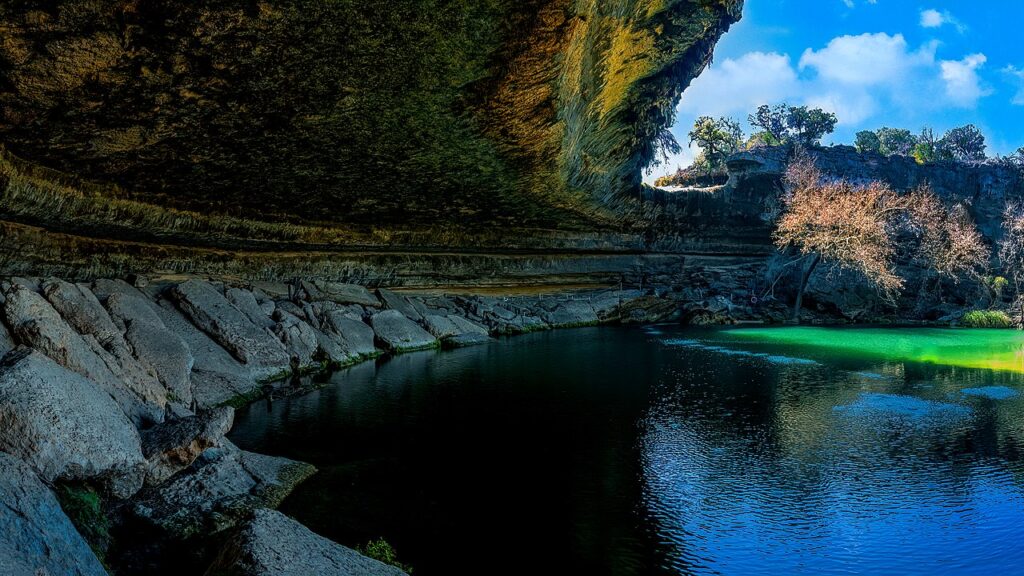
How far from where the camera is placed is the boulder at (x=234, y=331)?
55.5 feet

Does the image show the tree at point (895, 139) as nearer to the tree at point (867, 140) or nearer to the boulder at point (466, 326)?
the tree at point (867, 140)

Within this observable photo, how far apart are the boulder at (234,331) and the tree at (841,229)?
98.0ft

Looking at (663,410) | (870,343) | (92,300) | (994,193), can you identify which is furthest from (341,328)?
(994,193)

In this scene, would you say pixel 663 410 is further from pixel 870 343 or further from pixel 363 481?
pixel 870 343

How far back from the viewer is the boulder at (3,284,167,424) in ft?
32.1

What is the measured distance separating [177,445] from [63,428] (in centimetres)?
138

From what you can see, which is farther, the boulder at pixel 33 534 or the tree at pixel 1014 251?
the tree at pixel 1014 251

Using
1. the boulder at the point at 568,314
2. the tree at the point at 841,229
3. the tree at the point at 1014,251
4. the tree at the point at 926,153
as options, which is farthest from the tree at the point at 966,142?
the boulder at the point at 568,314

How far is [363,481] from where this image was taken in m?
9.50

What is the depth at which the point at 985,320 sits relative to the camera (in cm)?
3525

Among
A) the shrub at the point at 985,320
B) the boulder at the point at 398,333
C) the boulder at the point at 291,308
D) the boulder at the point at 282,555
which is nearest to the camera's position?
the boulder at the point at 282,555

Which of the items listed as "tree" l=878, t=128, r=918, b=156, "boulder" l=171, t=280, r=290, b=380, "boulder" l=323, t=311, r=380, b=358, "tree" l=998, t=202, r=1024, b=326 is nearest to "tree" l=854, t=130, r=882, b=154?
"tree" l=878, t=128, r=918, b=156

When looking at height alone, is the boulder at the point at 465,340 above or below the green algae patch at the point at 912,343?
below

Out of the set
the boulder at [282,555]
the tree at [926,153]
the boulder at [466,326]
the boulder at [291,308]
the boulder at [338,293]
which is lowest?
the boulder at [466,326]
